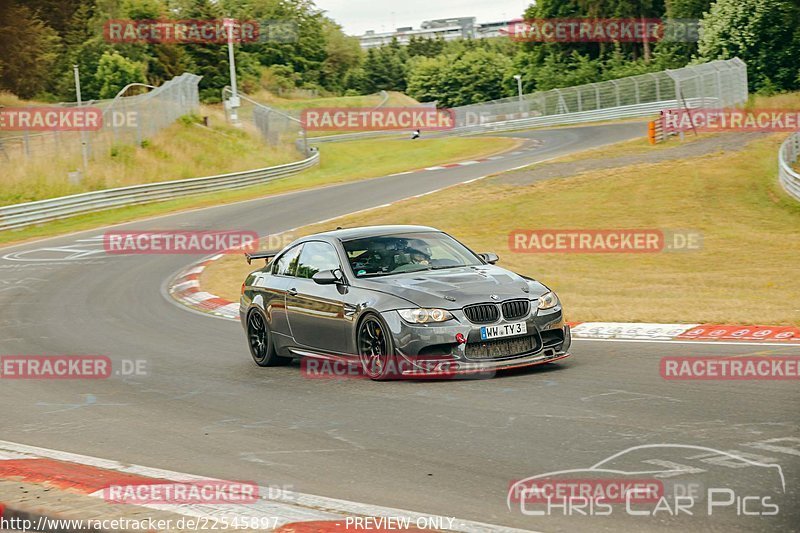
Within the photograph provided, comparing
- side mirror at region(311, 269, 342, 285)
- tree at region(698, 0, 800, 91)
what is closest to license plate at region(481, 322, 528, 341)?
side mirror at region(311, 269, 342, 285)

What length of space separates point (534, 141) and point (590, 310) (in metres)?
43.1

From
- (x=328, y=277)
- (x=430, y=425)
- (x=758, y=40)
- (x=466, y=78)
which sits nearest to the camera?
(x=430, y=425)

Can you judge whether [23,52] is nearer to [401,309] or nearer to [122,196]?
[122,196]

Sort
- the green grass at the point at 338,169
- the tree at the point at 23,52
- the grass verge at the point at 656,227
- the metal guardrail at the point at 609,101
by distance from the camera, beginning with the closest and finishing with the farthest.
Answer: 1. the grass verge at the point at 656,227
2. the green grass at the point at 338,169
3. the metal guardrail at the point at 609,101
4. the tree at the point at 23,52

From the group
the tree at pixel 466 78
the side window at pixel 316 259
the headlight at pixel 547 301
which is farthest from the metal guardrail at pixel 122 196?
the tree at pixel 466 78

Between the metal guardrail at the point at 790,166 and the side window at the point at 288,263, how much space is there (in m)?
19.0

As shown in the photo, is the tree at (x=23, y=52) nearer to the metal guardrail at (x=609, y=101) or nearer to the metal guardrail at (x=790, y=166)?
the metal guardrail at (x=609, y=101)

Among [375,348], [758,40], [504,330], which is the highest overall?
[758,40]

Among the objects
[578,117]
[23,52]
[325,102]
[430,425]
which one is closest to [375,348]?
[430,425]

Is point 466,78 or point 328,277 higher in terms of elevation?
point 328,277

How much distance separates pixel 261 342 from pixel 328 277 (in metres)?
1.80

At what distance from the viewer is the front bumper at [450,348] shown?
952 centimetres

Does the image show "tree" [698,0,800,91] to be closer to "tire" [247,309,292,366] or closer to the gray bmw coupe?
"tire" [247,309,292,366]

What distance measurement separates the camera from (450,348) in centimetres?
957
